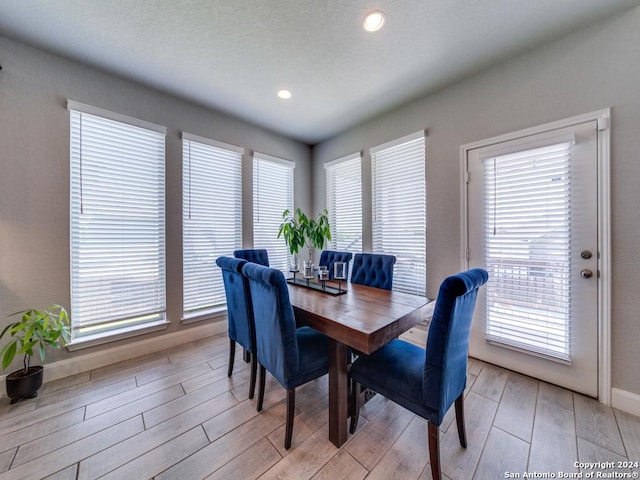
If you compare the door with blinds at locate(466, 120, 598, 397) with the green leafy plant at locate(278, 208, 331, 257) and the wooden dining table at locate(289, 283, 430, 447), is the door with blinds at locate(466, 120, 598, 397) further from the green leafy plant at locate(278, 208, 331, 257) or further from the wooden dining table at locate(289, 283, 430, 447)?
the green leafy plant at locate(278, 208, 331, 257)

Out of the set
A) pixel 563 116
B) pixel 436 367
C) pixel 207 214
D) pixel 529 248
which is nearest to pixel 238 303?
pixel 436 367

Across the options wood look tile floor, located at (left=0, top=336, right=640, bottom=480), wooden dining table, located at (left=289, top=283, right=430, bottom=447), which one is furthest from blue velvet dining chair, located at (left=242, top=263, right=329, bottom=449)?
wood look tile floor, located at (left=0, top=336, right=640, bottom=480)

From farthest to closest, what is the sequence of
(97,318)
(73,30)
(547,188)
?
(97,318)
(547,188)
(73,30)

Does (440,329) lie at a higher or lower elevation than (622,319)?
higher

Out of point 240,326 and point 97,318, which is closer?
point 240,326

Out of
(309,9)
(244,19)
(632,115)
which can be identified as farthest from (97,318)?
(632,115)

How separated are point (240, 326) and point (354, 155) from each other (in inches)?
106

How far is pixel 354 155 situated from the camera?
A: 347 centimetres

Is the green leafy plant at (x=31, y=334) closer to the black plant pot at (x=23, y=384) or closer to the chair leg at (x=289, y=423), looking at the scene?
Answer: the black plant pot at (x=23, y=384)

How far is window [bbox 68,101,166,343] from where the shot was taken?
2.25 m

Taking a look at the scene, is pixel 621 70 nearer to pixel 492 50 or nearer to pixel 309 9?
pixel 492 50

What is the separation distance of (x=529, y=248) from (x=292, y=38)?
2.66 metres

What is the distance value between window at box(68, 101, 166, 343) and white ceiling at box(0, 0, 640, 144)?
2.00 feet

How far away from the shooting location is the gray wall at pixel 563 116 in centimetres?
170
